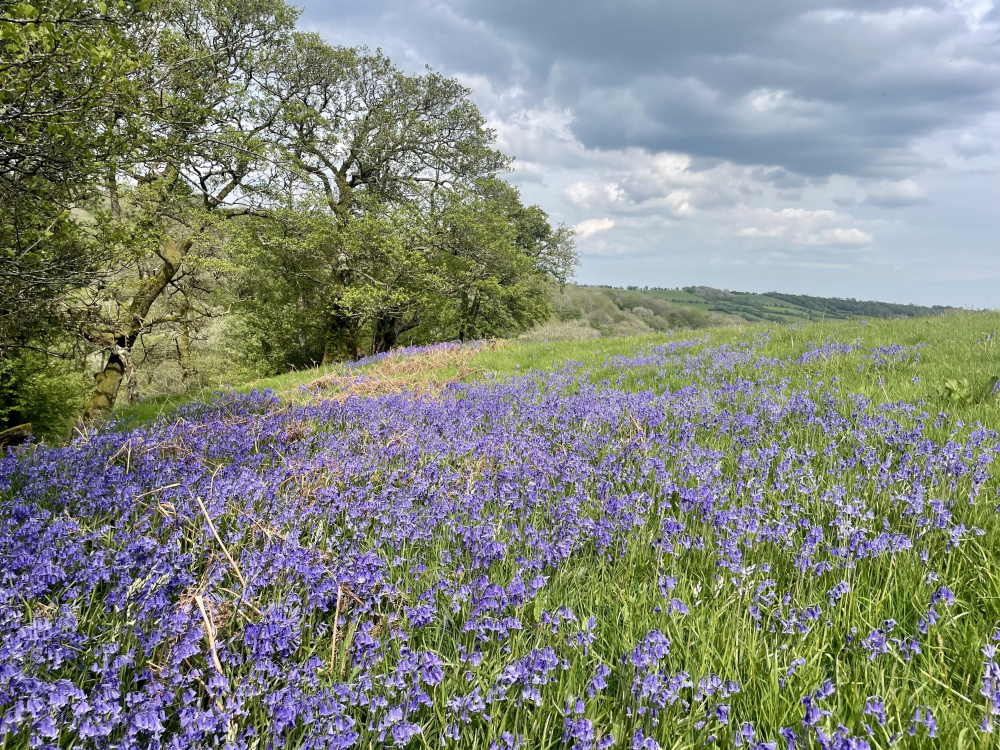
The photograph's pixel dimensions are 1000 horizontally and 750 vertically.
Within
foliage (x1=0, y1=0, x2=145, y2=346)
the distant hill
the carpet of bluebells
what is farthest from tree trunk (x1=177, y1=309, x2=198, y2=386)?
the distant hill

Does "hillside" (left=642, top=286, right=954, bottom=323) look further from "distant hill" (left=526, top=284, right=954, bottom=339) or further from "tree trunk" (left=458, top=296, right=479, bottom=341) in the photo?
"tree trunk" (left=458, top=296, right=479, bottom=341)

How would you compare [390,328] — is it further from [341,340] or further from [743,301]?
[743,301]

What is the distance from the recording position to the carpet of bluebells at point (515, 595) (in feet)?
5.37

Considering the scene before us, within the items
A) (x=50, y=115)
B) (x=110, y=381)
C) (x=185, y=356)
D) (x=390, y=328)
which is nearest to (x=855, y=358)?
(x=50, y=115)

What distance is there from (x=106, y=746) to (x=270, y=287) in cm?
2992

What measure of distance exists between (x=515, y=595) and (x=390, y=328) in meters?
26.9

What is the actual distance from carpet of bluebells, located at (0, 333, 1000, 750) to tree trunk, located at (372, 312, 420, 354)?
74.7 ft

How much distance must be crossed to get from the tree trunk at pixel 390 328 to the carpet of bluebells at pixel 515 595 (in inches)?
897

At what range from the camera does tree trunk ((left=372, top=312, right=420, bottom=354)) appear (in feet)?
87.5

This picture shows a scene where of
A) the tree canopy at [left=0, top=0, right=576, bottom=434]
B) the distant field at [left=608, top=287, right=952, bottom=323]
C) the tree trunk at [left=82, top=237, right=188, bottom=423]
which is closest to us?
the tree canopy at [left=0, top=0, right=576, bottom=434]

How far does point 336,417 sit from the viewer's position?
5.82 m

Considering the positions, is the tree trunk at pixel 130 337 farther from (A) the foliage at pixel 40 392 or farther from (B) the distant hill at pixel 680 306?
(B) the distant hill at pixel 680 306

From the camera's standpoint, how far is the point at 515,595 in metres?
2.21

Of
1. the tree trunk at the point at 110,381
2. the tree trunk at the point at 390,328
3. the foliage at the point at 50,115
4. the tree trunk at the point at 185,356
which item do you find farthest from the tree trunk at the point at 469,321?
the foliage at the point at 50,115
